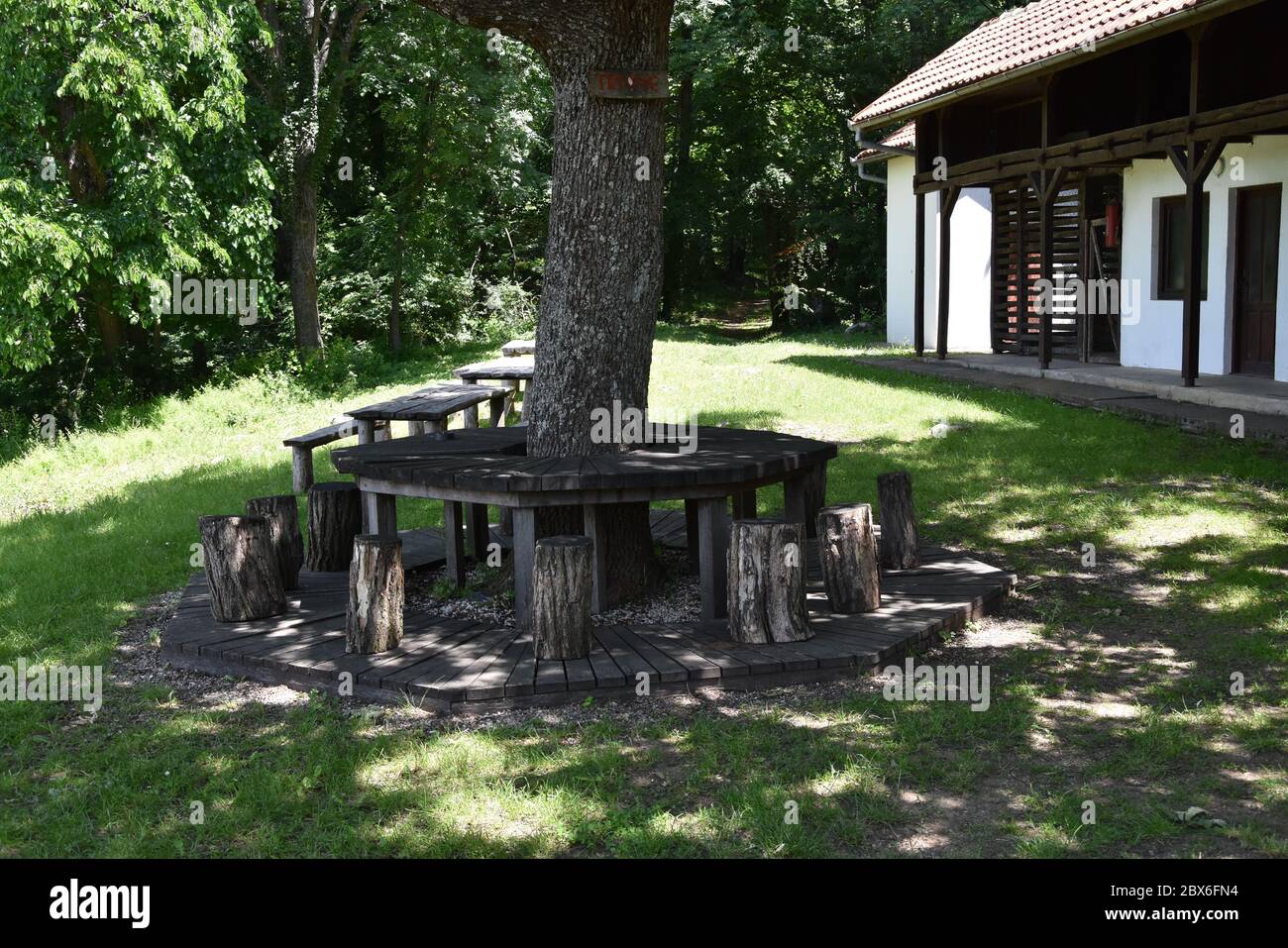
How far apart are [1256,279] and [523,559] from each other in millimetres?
11773

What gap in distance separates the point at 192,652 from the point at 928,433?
804cm

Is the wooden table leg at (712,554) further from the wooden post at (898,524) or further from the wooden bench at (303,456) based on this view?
the wooden bench at (303,456)

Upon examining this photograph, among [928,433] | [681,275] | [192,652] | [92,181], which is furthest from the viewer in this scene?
[681,275]

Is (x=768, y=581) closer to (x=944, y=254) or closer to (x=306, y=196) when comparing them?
(x=944, y=254)

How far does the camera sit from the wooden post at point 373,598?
19.1ft

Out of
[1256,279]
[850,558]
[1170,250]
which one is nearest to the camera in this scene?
[850,558]

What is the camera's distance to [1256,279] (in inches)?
575

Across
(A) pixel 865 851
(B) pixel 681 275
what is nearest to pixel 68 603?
(A) pixel 865 851

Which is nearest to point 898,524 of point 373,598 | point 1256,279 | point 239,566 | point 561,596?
point 561,596

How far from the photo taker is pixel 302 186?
2292 centimetres

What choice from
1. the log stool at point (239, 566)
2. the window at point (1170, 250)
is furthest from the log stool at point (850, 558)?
the window at point (1170, 250)

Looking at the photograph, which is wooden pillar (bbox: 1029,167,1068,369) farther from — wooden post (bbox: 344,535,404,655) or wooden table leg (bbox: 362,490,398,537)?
wooden post (bbox: 344,535,404,655)

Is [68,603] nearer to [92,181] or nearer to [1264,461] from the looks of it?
[1264,461]

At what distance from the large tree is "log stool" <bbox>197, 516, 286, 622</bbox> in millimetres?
1550
